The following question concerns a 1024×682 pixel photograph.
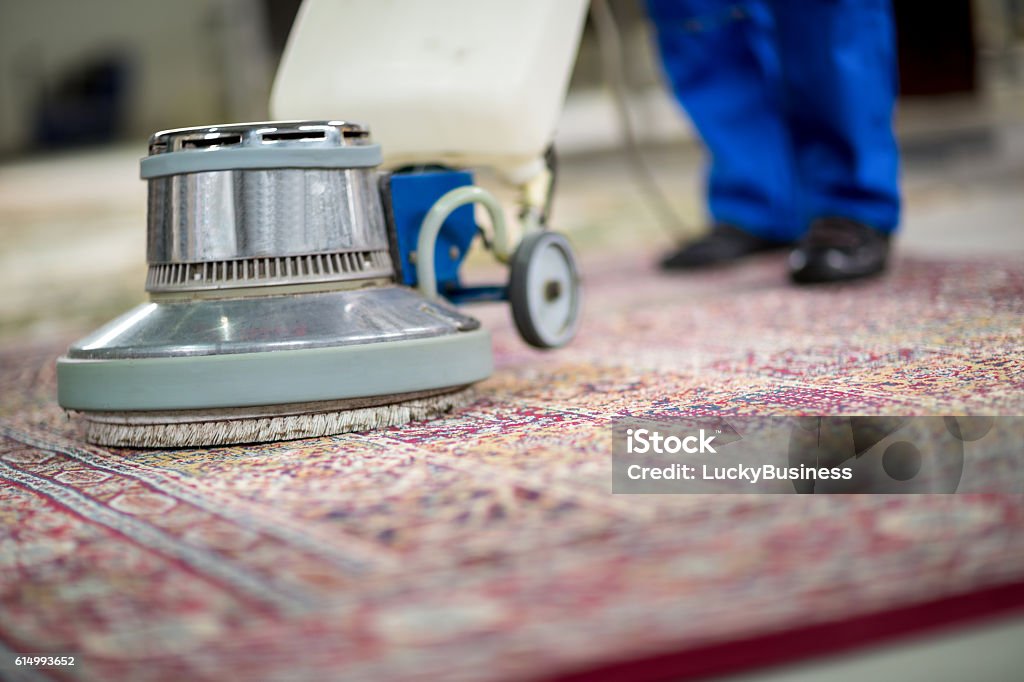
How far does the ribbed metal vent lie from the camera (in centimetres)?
107

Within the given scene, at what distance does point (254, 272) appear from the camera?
3.51 ft

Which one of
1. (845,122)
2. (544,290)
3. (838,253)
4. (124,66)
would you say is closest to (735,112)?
(845,122)

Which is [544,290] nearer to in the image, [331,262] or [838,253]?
[331,262]

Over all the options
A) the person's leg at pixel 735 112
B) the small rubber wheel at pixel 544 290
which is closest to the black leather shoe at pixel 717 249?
the person's leg at pixel 735 112

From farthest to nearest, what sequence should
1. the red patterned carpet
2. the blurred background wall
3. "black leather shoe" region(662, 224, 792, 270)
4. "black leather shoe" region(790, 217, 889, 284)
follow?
the blurred background wall < "black leather shoe" region(662, 224, 792, 270) < "black leather shoe" region(790, 217, 889, 284) < the red patterned carpet

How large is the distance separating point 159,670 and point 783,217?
Answer: 1.84m

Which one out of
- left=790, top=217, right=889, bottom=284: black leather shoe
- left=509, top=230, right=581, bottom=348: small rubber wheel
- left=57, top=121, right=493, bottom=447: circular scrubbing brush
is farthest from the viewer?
left=790, top=217, right=889, bottom=284: black leather shoe

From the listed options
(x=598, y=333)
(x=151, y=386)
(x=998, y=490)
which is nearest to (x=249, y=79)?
(x=598, y=333)

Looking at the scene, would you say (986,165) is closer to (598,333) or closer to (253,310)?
(598,333)

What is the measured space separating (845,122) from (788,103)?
0.18 metres

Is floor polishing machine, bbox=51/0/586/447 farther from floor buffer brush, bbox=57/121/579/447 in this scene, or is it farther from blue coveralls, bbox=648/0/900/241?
blue coveralls, bbox=648/0/900/241

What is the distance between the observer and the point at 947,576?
563 mm

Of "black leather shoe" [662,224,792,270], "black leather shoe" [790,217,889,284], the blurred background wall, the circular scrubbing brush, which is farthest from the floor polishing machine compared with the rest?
the blurred background wall

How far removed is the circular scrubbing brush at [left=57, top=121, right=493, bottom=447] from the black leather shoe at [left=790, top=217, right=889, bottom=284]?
79cm
